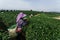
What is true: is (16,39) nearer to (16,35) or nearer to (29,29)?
(16,35)

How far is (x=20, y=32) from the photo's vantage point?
8.13 metres

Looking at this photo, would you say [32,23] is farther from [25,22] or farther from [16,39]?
[16,39]

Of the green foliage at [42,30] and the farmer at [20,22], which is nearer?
the green foliage at [42,30]

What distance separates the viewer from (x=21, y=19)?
8156 mm

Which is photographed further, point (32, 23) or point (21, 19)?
point (21, 19)

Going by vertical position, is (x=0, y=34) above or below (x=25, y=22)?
below

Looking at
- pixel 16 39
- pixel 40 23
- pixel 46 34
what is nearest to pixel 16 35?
pixel 16 39

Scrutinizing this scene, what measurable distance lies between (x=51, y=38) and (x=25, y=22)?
6.23ft

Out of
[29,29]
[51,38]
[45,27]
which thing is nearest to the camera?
[51,38]

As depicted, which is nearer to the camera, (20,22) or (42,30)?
(42,30)

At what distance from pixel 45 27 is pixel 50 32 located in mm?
340

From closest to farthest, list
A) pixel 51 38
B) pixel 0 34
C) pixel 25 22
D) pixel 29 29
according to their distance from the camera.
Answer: pixel 51 38 < pixel 29 29 < pixel 25 22 < pixel 0 34

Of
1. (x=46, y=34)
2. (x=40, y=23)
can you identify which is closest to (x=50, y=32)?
(x=46, y=34)

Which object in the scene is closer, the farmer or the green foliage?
the green foliage
